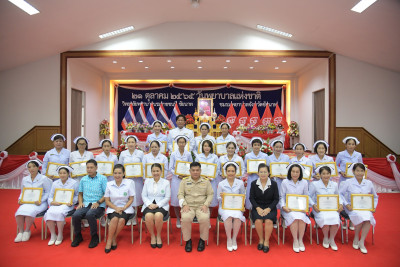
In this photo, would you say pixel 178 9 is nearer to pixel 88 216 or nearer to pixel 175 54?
pixel 175 54

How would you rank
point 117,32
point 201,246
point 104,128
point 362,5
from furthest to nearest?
point 104,128, point 117,32, point 362,5, point 201,246

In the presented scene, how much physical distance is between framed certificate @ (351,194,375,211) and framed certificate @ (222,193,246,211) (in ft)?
5.32

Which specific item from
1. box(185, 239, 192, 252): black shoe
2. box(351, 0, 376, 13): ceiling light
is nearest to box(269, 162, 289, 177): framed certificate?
box(185, 239, 192, 252): black shoe

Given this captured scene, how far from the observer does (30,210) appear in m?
3.84

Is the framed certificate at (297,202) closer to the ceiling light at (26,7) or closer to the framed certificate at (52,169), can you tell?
the framed certificate at (52,169)

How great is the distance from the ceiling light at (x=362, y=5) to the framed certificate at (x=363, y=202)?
4.96 metres

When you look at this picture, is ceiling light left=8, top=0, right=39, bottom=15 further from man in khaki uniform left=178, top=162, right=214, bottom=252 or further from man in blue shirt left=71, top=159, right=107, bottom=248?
man in khaki uniform left=178, top=162, right=214, bottom=252

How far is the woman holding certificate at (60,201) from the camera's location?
3717mm

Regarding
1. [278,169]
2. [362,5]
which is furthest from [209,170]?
[362,5]

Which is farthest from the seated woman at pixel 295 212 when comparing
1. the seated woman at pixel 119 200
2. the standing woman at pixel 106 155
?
the standing woman at pixel 106 155

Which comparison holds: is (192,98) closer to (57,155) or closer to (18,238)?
(57,155)

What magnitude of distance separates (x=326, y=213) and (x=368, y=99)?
7730mm

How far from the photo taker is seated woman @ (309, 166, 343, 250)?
3.61 metres

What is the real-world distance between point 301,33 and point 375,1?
9.36 ft
